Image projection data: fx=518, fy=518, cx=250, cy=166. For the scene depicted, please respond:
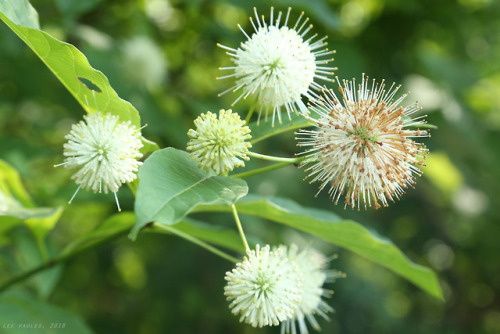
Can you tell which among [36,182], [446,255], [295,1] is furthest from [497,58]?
[36,182]

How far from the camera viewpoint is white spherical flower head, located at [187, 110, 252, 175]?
60.7 inches

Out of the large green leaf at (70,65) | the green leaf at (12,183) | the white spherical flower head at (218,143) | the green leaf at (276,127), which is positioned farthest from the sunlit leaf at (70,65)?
the green leaf at (12,183)

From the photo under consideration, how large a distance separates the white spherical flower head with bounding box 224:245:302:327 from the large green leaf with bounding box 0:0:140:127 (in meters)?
0.58

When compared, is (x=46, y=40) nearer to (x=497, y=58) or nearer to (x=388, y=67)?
(x=388, y=67)

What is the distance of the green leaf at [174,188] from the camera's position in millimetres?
1267

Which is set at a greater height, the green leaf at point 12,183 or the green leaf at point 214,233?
the green leaf at point 214,233

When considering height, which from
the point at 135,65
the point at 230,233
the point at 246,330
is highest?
the point at 135,65

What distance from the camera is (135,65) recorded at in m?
3.95

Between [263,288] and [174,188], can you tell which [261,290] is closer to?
[263,288]

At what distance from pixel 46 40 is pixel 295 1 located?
6.33 ft

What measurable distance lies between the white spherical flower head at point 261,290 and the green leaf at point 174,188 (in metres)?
0.24

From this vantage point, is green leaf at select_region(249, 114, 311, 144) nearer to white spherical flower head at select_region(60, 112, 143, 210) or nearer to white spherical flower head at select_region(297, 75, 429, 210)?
white spherical flower head at select_region(297, 75, 429, 210)

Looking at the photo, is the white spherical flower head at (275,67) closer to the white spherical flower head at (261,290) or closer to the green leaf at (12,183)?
the white spherical flower head at (261,290)

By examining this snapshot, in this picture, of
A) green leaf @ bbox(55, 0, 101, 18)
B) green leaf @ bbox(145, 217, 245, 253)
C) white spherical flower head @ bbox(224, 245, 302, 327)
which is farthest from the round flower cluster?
green leaf @ bbox(55, 0, 101, 18)
